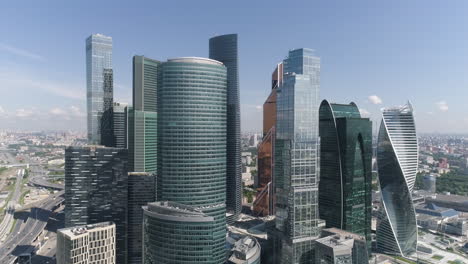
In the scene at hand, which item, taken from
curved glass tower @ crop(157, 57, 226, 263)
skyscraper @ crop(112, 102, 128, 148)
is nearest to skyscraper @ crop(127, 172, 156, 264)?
curved glass tower @ crop(157, 57, 226, 263)

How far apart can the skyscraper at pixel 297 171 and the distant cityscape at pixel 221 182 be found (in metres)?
0.27

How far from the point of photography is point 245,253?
65.8 metres

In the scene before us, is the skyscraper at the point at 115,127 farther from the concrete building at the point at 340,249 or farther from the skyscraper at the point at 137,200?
the concrete building at the point at 340,249

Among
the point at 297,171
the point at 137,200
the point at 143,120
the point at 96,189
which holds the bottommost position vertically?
the point at 137,200

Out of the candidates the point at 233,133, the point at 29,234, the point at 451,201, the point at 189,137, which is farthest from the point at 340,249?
the point at 451,201

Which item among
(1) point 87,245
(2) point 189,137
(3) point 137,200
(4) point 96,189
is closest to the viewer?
(1) point 87,245

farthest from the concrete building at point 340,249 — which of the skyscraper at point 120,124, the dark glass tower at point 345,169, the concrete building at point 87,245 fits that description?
the skyscraper at point 120,124

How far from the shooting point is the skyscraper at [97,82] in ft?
422

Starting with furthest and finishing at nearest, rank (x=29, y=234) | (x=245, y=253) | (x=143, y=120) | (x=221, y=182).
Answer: (x=29, y=234)
(x=143, y=120)
(x=221, y=182)
(x=245, y=253)

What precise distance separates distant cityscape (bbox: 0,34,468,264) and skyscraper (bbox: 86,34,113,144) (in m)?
0.44

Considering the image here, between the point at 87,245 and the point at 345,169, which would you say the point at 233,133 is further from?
the point at 87,245

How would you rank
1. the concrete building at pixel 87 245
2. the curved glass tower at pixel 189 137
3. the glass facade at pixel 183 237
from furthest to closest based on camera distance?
the curved glass tower at pixel 189 137 < the concrete building at pixel 87 245 < the glass facade at pixel 183 237

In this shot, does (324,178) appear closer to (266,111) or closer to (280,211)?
(280,211)

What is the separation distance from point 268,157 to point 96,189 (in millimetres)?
70762
